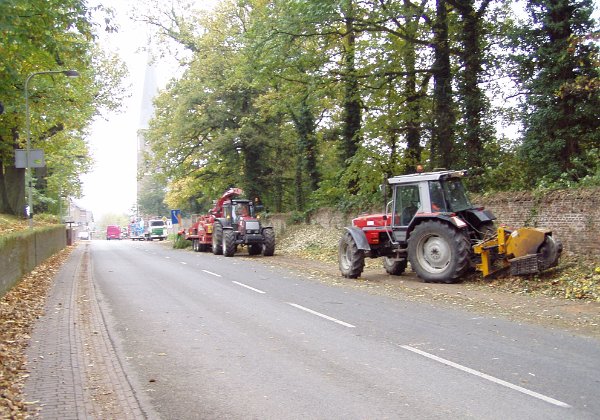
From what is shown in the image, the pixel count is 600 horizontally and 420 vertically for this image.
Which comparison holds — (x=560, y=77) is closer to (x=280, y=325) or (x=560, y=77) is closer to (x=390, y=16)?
(x=390, y=16)

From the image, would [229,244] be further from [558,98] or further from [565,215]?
[565,215]

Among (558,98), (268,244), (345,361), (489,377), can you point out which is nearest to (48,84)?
(268,244)

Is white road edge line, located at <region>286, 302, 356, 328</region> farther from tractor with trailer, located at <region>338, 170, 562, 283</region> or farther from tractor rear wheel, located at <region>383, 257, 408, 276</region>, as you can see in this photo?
tractor rear wheel, located at <region>383, 257, 408, 276</region>

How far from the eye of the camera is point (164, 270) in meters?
A: 19.4

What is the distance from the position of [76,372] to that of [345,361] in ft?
10.1

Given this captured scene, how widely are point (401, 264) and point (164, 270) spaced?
8.29 m

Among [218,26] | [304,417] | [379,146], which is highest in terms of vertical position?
[218,26]

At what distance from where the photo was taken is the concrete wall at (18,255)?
1188 cm

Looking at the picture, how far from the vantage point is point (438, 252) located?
546 inches

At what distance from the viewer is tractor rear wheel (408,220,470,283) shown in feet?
43.2

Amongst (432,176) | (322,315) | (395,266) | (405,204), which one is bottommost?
(322,315)

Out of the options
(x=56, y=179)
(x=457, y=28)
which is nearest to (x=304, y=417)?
(x=457, y=28)

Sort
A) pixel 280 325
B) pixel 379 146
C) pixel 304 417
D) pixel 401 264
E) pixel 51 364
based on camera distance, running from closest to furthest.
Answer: pixel 304 417, pixel 51 364, pixel 280 325, pixel 401 264, pixel 379 146

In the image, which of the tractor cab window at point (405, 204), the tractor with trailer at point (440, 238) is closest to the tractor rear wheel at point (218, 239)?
the tractor with trailer at point (440, 238)
